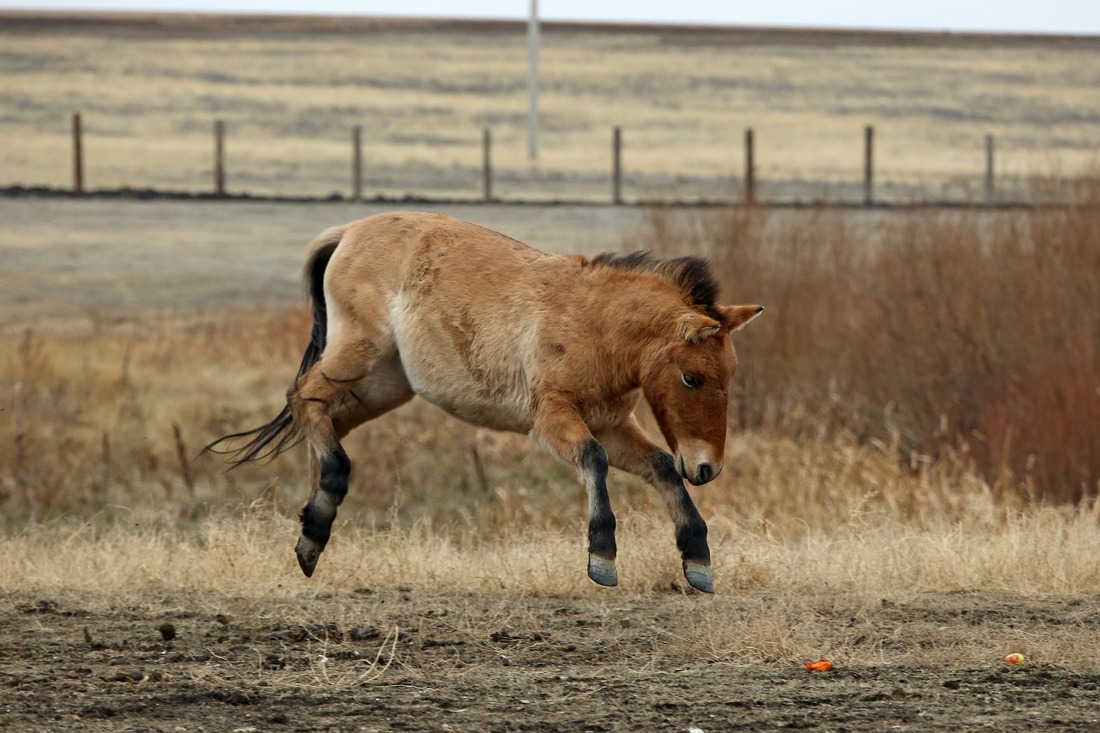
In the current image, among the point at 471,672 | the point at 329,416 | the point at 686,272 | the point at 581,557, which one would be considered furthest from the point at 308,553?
the point at 686,272

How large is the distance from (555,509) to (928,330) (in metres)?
Result: 4.60

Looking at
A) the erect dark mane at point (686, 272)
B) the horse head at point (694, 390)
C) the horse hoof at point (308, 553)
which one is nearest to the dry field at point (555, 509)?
the horse hoof at point (308, 553)

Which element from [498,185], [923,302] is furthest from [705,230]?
[498,185]

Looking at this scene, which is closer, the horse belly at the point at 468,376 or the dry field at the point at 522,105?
the horse belly at the point at 468,376

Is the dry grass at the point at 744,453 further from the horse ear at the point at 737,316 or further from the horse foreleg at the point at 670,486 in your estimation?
the horse ear at the point at 737,316

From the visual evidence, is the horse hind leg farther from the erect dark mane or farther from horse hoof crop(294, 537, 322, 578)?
the erect dark mane

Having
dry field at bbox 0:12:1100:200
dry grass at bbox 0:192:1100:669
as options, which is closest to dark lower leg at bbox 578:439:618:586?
dry grass at bbox 0:192:1100:669

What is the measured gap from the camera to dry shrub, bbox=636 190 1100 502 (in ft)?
47.6

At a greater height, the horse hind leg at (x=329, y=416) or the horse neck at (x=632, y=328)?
the horse neck at (x=632, y=328)

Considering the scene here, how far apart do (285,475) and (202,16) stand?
82.7 m

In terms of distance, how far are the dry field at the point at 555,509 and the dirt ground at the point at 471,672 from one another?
0.08ft

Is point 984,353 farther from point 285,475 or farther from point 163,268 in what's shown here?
point 163,268

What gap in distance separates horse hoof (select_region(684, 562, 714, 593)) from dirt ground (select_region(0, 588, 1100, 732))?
0.97 feet

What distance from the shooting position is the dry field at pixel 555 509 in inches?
232
